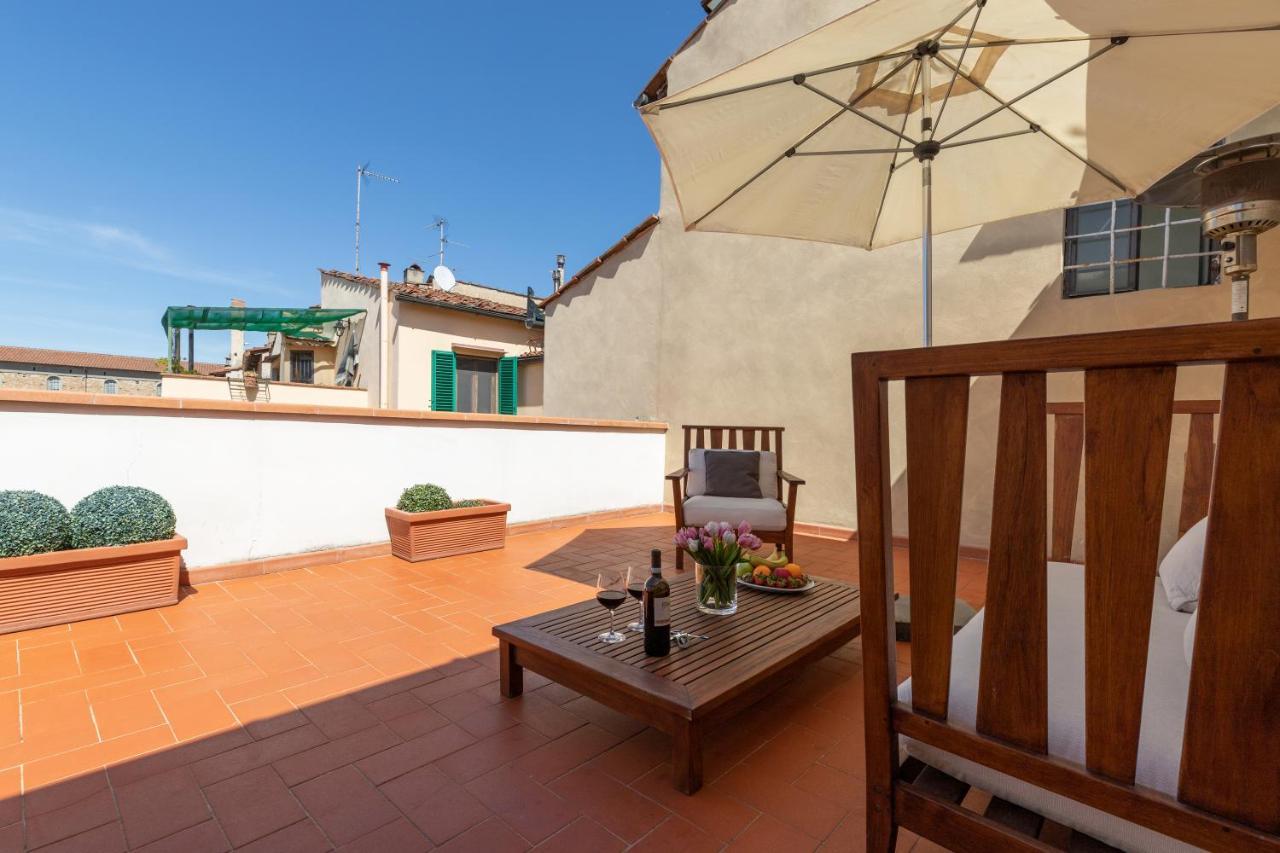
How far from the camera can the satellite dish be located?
1179 centimetres

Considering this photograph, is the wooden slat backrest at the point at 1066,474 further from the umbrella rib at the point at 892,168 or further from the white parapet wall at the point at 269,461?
the white parapet wall at the point at 269,461

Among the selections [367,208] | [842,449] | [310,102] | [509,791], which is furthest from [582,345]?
[367,208]

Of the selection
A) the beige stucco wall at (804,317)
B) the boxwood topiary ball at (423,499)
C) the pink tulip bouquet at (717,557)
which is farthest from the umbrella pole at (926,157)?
the boxwood topiary ball at (423,499)

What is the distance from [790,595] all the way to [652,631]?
92 cm

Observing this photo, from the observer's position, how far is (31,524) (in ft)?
9.06

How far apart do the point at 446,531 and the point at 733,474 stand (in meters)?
2.24

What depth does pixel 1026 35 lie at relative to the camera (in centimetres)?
236

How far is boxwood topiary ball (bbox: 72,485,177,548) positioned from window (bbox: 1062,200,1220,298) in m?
6.20

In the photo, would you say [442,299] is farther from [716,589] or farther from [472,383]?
[716,589]

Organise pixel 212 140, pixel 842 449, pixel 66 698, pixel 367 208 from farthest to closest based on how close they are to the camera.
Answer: pixel 367 208 < pixel 212 140 < pixel 842 449 < pixel 66 698

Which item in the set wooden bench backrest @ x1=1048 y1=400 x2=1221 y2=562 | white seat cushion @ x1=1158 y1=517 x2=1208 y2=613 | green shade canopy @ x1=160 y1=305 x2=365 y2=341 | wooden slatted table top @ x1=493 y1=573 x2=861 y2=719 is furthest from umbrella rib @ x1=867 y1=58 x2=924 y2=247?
green shade canopy @ x1=160 y1=305 x2=365 y2=341

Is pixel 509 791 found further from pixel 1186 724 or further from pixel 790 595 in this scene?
pixel 1186 724

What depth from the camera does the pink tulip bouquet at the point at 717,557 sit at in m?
2.15

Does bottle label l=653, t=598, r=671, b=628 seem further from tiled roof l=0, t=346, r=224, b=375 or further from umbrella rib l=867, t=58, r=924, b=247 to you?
tiled roof l=0, t=346, r=224, b=375
